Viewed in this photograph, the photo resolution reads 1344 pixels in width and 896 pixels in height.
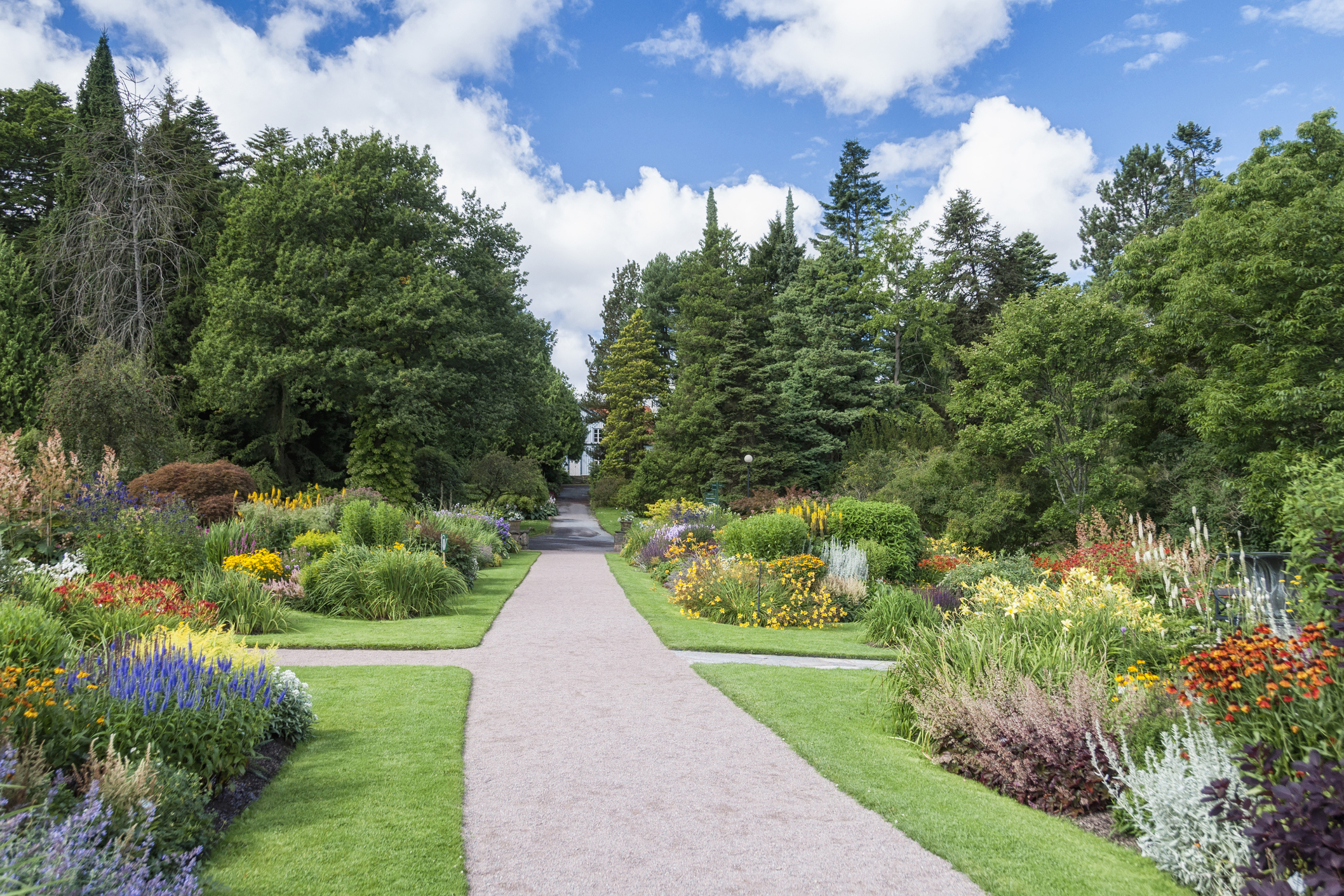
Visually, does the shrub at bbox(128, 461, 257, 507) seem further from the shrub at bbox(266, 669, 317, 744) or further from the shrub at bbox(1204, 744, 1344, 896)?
the shrub at bbox(1204, 744, 1344, 896)

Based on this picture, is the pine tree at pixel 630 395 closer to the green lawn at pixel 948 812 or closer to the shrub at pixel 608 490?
the shrub at pixel 608 490

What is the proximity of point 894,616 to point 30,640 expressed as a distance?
28.9ft

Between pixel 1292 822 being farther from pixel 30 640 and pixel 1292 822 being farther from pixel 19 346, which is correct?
pixel 19 346

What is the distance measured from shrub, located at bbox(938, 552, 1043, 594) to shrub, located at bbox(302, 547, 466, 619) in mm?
7575

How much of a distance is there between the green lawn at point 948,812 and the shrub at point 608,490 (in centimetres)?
4040

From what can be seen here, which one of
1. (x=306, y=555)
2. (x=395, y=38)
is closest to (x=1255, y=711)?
(x=306, y=555)

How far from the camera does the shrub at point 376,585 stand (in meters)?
11.2

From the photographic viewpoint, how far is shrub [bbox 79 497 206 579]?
959cm

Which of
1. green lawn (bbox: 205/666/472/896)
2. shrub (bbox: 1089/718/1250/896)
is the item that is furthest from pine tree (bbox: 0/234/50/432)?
shrub (bbox: 1089/718/1250/896)

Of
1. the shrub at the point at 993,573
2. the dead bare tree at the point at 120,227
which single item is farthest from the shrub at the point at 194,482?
the shrub at the point at 993,573

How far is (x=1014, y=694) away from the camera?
193 inches

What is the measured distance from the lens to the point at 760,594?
462 inches

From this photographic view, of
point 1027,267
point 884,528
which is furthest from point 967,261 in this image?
point 884,528

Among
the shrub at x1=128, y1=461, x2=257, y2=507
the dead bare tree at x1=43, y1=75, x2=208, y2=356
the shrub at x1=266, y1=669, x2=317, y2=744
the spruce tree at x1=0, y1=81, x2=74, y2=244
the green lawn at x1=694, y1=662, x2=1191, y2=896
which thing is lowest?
the green lawn at x1=694, y1=662, x2=1191, y2=896
